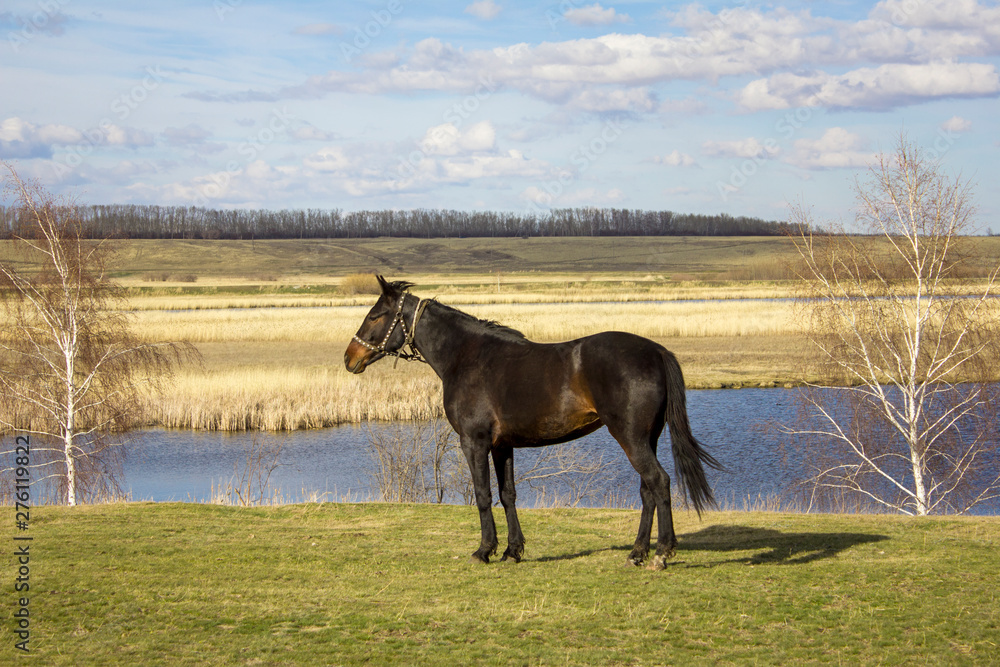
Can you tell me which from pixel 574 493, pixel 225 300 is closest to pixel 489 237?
pixel 225 300

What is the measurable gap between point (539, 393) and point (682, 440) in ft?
4.34

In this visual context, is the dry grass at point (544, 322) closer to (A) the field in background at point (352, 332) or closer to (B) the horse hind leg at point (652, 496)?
(A) the field in background at point (352, 332)

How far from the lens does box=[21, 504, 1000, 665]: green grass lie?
5117mm

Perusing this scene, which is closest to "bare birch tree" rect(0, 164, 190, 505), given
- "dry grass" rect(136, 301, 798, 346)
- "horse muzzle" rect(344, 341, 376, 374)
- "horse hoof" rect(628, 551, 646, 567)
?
"horse muzzle" rect(344, 341, 376, 374)

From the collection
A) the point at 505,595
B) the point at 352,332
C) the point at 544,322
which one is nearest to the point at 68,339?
the point at 505,595

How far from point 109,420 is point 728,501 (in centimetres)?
1093

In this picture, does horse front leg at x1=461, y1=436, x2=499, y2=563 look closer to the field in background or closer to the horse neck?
the horse neck

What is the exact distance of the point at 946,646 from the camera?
5082 mm

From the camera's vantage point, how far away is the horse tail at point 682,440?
6922mm

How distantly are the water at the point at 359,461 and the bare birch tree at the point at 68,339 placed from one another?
2281mm

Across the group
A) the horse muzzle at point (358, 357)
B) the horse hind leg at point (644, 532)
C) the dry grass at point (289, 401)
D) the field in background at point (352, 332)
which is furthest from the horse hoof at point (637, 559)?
the dry grass at point (289, 401)

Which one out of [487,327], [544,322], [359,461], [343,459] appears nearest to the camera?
[487,327]

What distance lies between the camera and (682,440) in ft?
23.0

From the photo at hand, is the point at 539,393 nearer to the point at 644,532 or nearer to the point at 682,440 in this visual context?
the point at 682,440
